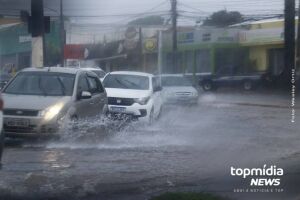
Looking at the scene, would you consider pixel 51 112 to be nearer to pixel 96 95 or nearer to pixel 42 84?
pixel 42 84

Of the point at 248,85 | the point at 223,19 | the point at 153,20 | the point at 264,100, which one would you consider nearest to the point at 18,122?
the point at 264,100

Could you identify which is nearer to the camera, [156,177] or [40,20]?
[156,177]

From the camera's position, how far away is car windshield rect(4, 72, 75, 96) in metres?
14.8

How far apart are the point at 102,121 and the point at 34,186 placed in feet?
22.7

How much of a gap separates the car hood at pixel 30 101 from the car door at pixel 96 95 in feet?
4.66

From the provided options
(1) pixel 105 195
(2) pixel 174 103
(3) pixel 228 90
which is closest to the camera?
(1) pixel 105 195

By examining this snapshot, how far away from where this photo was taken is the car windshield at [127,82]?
2049 cm

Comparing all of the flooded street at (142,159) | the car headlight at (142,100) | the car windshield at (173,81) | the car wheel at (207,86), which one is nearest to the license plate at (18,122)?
the flooded street at (142,159)

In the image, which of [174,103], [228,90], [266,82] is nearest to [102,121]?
[174,103]

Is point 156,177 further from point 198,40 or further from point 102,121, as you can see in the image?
point 198,40

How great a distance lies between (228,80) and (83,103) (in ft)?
98.0

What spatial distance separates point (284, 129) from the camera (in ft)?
60.7

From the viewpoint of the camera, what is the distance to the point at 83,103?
15.0 meters

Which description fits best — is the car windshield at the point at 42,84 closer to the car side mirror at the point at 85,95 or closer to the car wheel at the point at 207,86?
the car side mirror at the point at 85,95
